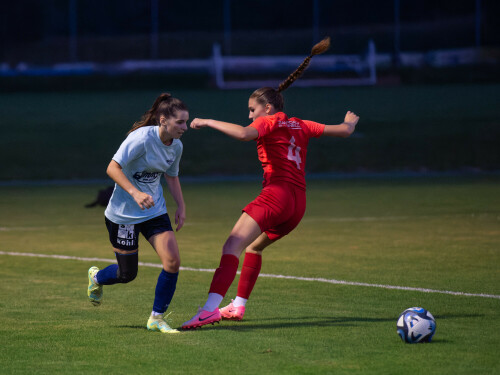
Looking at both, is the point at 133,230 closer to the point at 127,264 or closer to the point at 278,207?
the point at 127,264

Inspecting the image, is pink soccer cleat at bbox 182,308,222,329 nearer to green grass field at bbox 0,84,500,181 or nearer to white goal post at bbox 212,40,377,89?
green grass field at bbox 0,84,500,181

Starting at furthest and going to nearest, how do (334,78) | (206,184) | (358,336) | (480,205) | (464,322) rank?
1. (334,78)
2. (206,184)
3. (480,205)
4. (464,322)
5. (358,336)

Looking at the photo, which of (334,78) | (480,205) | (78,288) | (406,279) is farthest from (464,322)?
(334,78)

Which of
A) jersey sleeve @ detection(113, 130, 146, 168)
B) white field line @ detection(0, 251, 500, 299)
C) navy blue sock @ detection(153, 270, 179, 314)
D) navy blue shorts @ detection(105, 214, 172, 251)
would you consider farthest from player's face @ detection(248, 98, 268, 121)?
white field line @ detection(0, 251, 500, 299)

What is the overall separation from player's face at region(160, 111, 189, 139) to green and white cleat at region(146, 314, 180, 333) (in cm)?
136

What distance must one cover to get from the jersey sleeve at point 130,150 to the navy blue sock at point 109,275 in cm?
100

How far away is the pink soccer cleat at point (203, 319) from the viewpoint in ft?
23.4

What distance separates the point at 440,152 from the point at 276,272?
1630 cm

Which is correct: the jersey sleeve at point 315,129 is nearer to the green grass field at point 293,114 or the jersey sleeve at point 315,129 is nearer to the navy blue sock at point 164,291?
the navy blue sock at point 164,291

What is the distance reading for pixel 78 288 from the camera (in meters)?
9.27

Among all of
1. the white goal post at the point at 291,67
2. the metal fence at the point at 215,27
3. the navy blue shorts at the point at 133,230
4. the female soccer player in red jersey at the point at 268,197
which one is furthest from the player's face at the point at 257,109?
the metal fence at the point at 215,27

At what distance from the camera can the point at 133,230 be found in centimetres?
726

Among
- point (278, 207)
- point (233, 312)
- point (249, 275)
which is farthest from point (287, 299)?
point (278, 207)

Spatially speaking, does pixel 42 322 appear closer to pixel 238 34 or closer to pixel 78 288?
pixel 78 288
